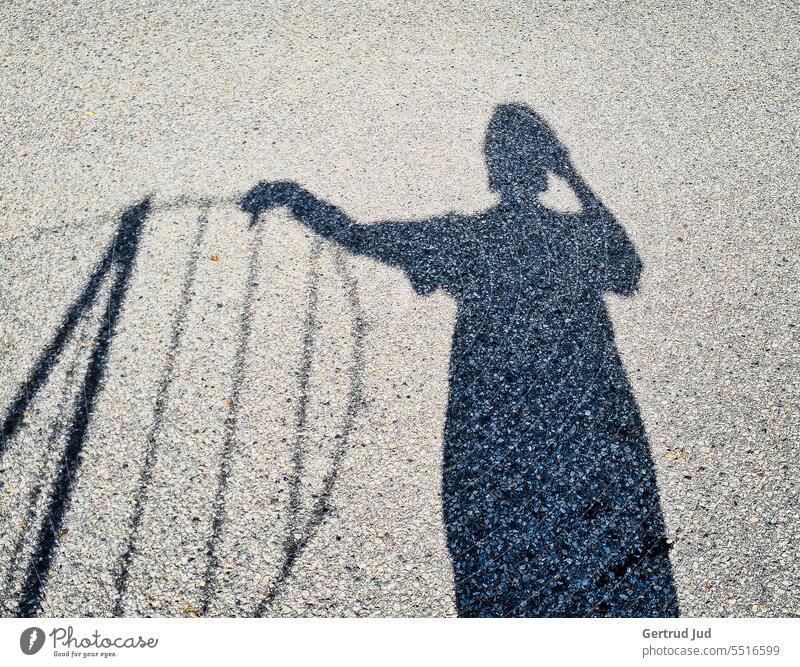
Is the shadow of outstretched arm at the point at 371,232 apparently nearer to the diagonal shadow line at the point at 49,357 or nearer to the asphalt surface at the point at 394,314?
the asphalt surface at the point at 394,314

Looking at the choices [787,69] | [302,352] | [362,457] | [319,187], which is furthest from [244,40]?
[787,69]

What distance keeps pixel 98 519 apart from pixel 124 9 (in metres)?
4.89

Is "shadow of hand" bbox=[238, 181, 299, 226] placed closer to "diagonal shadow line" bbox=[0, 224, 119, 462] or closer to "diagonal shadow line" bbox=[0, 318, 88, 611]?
"diagonal shadow line" bbox=[0, 224, 119, 462]

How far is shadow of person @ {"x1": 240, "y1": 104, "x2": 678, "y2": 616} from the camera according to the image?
10.3 ft

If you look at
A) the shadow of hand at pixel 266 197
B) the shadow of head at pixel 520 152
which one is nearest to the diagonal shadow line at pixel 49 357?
the shadow of hand at pixel 266 197

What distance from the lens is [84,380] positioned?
146 inches

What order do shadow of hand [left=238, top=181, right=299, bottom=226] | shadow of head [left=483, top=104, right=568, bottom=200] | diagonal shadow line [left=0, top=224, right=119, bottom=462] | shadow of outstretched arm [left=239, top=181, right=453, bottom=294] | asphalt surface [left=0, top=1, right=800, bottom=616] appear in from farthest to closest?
shadow of head [left=483, top=104, right=568, bottom=200], shadow of hand [left=238, top=181, right=299, bottom=226], shadow of outstretched arm [left=239, top=181, right=453, bottom=294], diagonal shadow line [left=0, top=224, right=119, bottom=462], asphalt surface [left=0, top=1, right=800, bottom=616]

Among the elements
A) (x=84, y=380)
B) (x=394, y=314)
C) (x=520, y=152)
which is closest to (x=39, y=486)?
(x=84, y=380)
